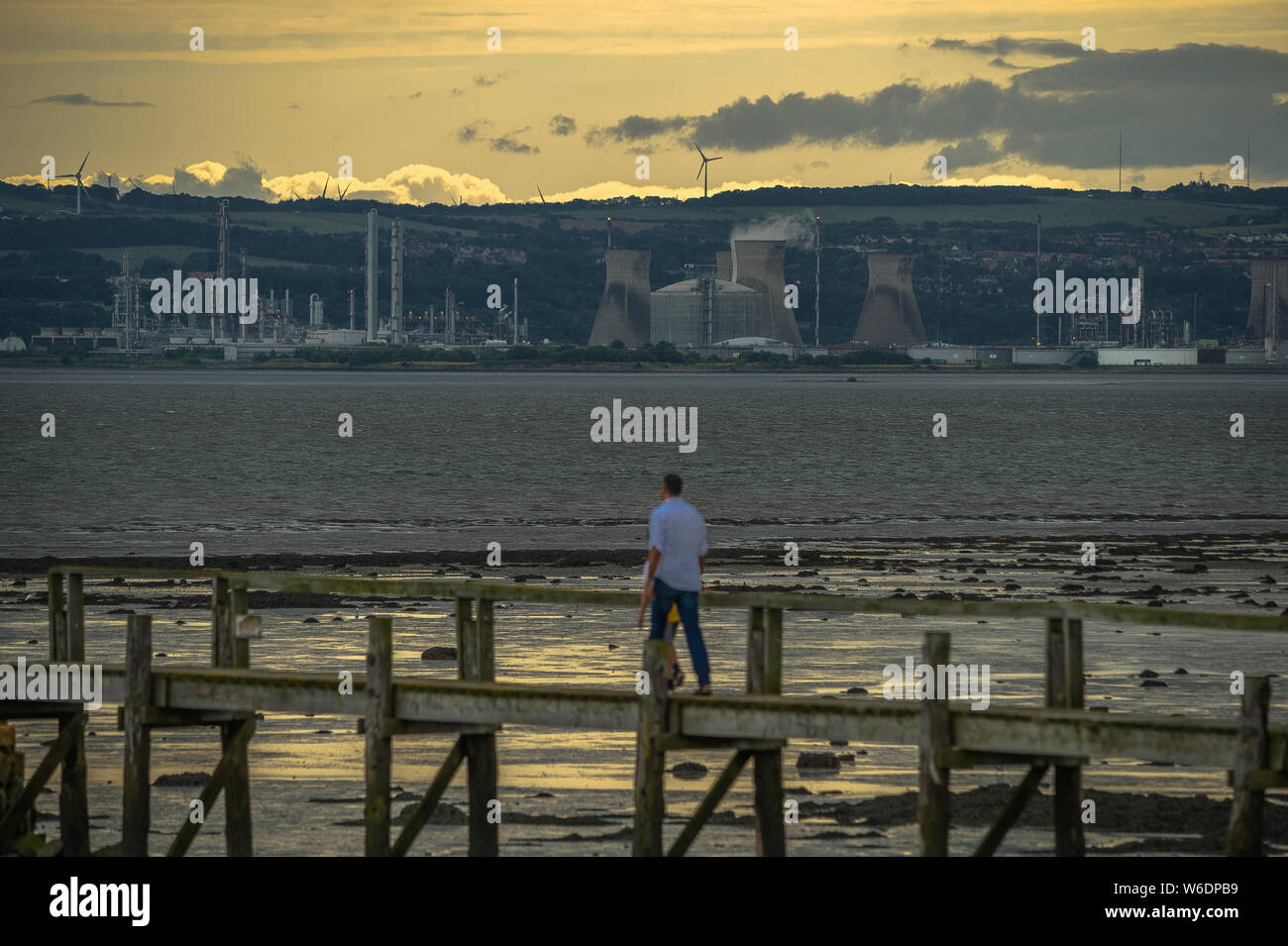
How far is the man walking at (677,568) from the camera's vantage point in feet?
62.6

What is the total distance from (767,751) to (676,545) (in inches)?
87.5

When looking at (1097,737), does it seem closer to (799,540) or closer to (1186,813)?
(1186,813)

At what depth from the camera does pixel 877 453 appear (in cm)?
12169

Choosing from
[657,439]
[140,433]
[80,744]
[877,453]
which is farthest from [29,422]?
[80,744]

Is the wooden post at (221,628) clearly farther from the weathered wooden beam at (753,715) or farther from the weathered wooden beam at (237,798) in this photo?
the weathered wooden beam at (753,715)

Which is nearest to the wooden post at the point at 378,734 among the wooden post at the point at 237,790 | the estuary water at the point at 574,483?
the wooden post at the point at 237,790

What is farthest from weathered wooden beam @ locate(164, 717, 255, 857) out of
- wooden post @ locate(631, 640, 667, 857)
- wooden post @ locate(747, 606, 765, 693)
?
wooden post @ locate(747, 606, 765, 693)

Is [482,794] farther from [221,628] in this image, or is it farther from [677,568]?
[221,628]

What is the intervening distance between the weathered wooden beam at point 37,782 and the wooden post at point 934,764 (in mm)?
9284

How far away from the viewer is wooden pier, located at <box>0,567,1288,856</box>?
651 inches

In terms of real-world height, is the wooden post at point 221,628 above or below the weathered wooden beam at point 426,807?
above

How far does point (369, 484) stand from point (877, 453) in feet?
141

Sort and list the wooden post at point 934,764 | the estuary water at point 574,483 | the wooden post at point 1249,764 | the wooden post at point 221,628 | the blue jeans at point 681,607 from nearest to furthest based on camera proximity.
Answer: the wooden post at point 1249,764
the wooden post at point 934,764
the blue jeans at point 681,607
the wooden post at point 221,628
the estuary water at point 574,483

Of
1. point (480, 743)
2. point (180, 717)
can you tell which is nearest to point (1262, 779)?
point (480, 743)
